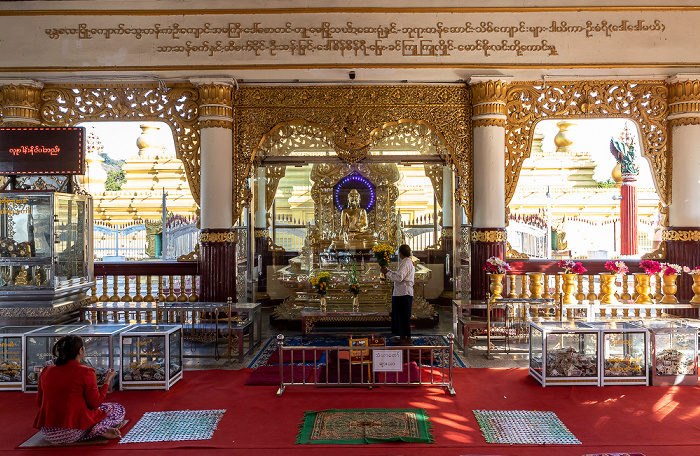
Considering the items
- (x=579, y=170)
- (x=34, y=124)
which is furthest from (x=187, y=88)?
(x=579, y=170)

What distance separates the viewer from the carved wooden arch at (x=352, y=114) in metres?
8.77

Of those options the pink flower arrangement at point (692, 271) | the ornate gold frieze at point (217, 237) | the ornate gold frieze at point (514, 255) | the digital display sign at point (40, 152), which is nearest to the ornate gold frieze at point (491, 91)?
the ornate gold frieze at point (514, 255)

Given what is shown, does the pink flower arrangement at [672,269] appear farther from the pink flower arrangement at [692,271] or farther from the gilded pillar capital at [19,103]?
the gilded pillar capital at [19,103]

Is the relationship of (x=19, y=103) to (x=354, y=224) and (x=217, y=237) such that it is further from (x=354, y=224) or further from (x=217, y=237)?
(x=354, y=224)

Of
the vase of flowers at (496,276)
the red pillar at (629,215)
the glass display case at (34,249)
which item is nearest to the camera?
the glass display case at (34,249)

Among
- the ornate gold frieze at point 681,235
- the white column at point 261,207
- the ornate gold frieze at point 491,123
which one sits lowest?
the ornate gold frieze at point 681,235

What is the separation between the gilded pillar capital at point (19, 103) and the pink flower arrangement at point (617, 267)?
953 cm

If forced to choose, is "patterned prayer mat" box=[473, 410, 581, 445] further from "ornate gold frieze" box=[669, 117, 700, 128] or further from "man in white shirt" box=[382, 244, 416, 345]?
"ornate gold frieze" box=[669, 117, 700, 128]

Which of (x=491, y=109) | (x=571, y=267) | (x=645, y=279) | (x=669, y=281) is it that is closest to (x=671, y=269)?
(x=669, y=281)

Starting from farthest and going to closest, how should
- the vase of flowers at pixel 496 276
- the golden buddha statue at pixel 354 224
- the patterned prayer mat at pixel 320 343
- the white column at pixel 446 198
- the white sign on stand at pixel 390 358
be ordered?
the golden buddha statue at pixel 354 224
the white column at pixel 446 198
the vase of flowers at pixel 496 276
the patterned prayer mat at pixel 320 343
the white sign on stand at pixel 390 358

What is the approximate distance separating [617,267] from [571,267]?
699 mm

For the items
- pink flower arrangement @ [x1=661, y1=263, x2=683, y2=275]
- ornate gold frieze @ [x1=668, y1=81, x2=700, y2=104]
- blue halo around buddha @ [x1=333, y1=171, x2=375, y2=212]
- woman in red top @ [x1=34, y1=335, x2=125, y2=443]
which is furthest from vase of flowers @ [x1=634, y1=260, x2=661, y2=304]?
woman in red top @ [x1=34, y1=335, x2=125, y2=443]

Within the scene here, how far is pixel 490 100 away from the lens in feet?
27.7

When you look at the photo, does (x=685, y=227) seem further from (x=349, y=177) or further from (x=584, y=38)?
(x=349, y=177)
